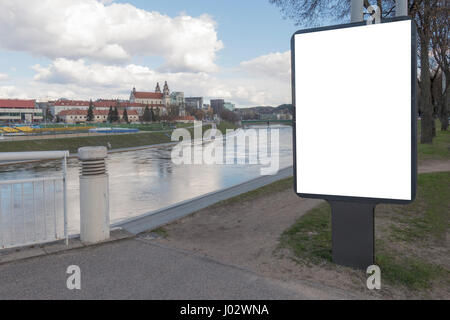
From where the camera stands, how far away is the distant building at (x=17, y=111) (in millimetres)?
113438

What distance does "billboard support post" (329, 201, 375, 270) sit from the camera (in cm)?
441

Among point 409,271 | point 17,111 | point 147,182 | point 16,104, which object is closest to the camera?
point 409,271

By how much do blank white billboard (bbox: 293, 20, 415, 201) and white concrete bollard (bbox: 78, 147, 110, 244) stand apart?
2858mm

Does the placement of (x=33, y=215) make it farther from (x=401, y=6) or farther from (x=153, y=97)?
(x=153, y=97)

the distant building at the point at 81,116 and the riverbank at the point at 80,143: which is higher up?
the distant building at the point at 81,116

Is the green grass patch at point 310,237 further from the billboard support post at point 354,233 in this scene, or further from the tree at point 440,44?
the tree at point 440,44

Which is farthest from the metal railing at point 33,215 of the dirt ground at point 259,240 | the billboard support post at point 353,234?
the billboard support post at point 353,234

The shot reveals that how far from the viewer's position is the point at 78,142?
35031mm

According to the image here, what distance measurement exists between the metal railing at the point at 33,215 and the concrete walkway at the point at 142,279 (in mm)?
776

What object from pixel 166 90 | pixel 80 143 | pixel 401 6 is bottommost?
pixel 80 143

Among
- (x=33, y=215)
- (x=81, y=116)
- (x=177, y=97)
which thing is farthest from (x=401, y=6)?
(x=177, y=97)

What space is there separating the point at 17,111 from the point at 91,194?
429ft
